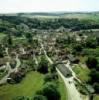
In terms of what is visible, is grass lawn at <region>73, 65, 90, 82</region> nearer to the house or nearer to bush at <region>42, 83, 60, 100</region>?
the house

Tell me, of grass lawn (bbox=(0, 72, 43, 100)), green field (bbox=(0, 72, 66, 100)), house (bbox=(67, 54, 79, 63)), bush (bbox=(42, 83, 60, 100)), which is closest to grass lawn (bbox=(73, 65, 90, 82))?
house (bbox=(67, 54, 79, 63))

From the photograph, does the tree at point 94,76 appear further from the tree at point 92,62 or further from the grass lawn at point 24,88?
the grass lawn at point 24,88

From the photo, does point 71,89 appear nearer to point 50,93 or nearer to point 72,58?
point 50,93

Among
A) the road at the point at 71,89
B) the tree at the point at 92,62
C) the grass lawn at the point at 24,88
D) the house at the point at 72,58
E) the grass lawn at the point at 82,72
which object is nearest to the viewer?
the road at the point at 71,89

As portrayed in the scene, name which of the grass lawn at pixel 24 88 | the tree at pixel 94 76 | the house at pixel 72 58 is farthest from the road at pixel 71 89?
the house at pixel 72 58

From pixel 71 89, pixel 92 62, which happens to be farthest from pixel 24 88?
pixel 92 62

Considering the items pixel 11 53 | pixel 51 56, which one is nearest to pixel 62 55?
pixel 51 56
